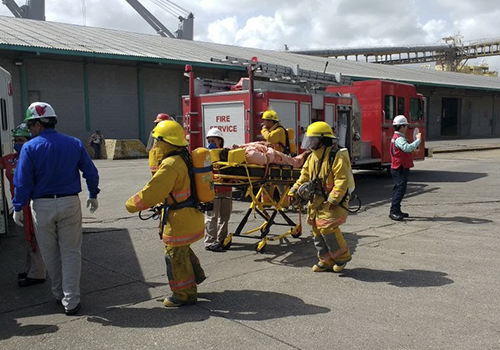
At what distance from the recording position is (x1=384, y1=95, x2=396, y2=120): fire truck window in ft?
46.4

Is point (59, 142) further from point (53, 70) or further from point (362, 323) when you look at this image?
point (53, 70)

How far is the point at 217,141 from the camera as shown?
7277mm

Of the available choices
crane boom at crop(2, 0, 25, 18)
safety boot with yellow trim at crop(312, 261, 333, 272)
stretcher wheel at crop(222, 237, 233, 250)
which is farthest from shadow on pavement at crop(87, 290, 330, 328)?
crane boom at crop(2, 0, 25, 18)

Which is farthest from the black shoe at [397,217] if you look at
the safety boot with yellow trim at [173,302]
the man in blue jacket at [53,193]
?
the man in blue jacket at [53,193]

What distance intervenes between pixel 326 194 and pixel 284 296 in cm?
132

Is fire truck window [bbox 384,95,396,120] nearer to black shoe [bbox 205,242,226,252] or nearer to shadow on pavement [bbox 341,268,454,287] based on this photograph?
black shoe [bbox 205,242,226,252]

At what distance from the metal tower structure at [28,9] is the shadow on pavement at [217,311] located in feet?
158

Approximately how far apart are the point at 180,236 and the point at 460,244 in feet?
14.3

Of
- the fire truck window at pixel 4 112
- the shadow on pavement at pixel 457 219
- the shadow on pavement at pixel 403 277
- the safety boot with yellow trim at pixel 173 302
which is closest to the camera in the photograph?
the safety boot with yellow trim at pixel 173 302

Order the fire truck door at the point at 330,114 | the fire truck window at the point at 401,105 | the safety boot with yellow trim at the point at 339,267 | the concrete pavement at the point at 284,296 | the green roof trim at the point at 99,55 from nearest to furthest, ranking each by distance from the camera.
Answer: the concrete pavement at the point at 284,296
the safety boot with yellow trim at the point at 339,267
the fire truck door at the point at 330,114
the fire truck window at the point at 401,105
the green roof trim at the point at 99,55

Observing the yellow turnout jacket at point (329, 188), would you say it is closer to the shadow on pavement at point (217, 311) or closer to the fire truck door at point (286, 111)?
the shadow on pavement at point (217, 311)

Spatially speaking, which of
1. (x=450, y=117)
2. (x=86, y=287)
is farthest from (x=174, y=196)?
(x=450, y=117)

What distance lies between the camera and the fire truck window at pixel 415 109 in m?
14.9

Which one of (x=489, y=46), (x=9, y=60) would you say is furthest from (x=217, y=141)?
(x=489, y=46)
